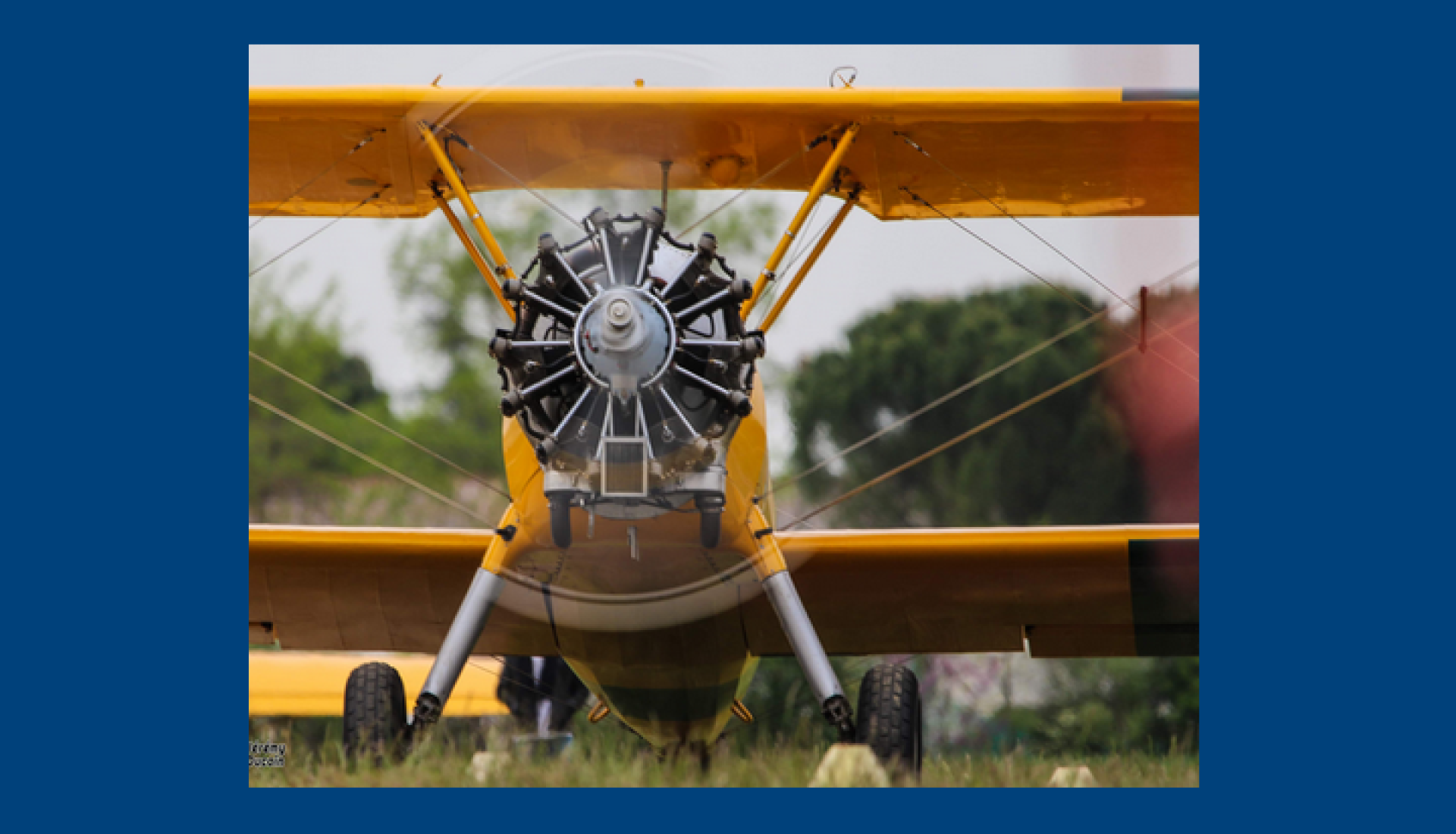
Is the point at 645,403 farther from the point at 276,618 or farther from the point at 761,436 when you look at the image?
the point at 276,618

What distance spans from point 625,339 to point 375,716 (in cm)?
138

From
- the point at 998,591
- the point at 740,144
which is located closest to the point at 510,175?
the point at 740,144

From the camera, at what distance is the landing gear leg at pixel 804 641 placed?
4082 mm

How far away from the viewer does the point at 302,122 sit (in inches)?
183

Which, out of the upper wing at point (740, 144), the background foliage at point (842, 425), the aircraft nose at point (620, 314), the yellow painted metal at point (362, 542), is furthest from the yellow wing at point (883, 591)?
the aircraft nose at point (620, 314)

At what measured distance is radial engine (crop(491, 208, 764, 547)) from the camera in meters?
3.70

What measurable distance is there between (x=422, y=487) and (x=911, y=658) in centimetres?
207

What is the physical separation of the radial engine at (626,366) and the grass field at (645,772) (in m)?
0.65

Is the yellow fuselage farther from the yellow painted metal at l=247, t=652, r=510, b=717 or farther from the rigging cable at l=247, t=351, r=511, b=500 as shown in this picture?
the yellow painted metal at l=247, t=652, r=510, b=717

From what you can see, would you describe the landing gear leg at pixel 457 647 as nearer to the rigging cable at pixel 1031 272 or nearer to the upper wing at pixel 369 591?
the upper wing at pixel 369 591

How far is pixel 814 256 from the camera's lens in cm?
470

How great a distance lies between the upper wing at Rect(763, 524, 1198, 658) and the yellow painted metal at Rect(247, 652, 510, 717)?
1993mm

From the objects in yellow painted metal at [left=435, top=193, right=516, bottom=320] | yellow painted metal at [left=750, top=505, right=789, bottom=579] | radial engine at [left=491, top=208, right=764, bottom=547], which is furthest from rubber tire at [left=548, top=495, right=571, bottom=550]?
yellow painted metal at [left=435, top=193, right=516, bottom=320]

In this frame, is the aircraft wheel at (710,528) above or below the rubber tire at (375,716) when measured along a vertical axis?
above
